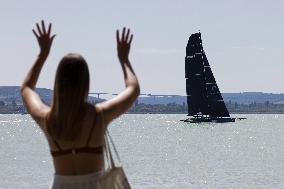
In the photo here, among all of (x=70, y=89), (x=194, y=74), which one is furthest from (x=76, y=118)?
(x=194, y=74)

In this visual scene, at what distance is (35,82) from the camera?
4.86 m

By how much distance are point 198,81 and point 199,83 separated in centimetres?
42

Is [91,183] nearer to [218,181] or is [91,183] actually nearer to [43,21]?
[43,21]

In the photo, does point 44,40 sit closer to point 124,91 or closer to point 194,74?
point 124,91

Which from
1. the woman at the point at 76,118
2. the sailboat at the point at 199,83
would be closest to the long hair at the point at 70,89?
the woman at the point at 76,118

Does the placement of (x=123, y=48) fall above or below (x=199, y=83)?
below

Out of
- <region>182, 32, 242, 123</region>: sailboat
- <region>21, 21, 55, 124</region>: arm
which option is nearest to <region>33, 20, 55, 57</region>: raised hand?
<region>21, 21, 55, 124</region>: arm

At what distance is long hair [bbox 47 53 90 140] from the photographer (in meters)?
4.41

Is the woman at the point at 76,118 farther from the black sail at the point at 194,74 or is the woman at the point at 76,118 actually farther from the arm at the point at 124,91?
the black sail at the point at 194,74

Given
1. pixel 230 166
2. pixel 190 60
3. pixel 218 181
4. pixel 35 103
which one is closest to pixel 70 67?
pixel 35 103

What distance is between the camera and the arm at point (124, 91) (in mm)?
4547

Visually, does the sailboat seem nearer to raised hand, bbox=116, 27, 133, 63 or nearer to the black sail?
the black sail

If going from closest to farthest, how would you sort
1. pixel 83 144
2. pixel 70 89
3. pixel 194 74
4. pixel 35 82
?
pixel 70 89 → pixel 83 144 → pixel 35 82 → pixel 194 74

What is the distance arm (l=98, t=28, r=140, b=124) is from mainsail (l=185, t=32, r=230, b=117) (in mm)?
135378
